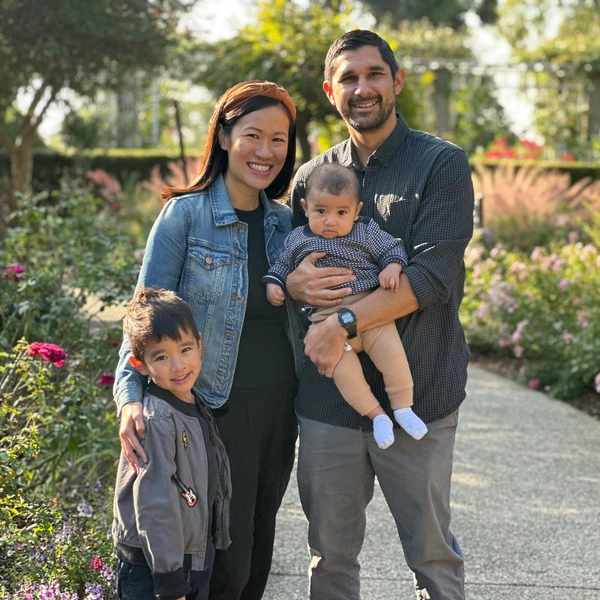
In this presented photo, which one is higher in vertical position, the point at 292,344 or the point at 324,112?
the point at 324,112

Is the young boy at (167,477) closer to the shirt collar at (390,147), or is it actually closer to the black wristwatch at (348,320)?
the black wristwatch at (348,320)

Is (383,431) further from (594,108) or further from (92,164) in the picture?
(594,108)

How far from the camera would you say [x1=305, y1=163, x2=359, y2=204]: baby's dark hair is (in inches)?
100

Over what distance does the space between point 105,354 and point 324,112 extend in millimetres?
7477

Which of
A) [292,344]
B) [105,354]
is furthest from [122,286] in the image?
[292,344]

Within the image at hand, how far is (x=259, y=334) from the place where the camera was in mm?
2697

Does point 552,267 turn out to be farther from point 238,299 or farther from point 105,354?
point 238,299

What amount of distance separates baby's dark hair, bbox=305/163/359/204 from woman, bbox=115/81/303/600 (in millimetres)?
166

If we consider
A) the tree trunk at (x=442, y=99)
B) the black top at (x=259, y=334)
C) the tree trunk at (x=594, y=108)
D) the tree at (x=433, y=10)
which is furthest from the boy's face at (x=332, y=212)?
the tree at (x=433, y=10)

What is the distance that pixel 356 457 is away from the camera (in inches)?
105

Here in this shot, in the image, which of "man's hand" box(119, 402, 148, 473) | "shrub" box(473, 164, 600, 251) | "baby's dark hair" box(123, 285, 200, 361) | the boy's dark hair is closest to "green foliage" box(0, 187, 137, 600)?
"man's hand" box(119, 402, 148, 473)

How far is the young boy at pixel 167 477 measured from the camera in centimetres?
224

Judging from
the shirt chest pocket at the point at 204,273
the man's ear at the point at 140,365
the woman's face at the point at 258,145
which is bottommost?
the man's ear at the point at 140,365

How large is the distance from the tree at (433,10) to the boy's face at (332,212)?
93.1 feet
